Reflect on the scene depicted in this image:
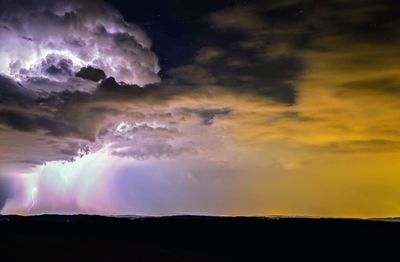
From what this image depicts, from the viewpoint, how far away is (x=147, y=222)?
91000 mm

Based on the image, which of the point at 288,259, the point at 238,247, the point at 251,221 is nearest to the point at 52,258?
the point at 288,259

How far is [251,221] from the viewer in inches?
3765

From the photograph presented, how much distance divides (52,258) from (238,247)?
973 inches

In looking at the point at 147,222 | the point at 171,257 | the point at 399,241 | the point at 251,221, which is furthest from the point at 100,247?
the point at 251,221

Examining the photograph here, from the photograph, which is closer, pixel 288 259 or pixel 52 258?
pixel 52 258

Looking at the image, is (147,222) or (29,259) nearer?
(29,259)

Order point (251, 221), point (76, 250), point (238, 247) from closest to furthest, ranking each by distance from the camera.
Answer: point (76, 250), point (238, 247), point (251, 221)

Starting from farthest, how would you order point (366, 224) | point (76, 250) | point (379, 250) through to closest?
1. point (366, 224)
2. point (379, 250)
3. point (76, 250)

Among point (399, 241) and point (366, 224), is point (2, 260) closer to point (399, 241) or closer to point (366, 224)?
point (399, 241)

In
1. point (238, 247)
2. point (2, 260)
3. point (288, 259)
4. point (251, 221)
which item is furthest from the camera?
point (251, 221)

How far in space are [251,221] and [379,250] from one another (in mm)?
49211

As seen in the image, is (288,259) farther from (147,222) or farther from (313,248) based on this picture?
(147,222)

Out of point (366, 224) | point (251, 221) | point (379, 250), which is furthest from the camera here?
point (251, 221)

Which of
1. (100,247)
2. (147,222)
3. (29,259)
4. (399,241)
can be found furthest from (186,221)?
(29,259)
